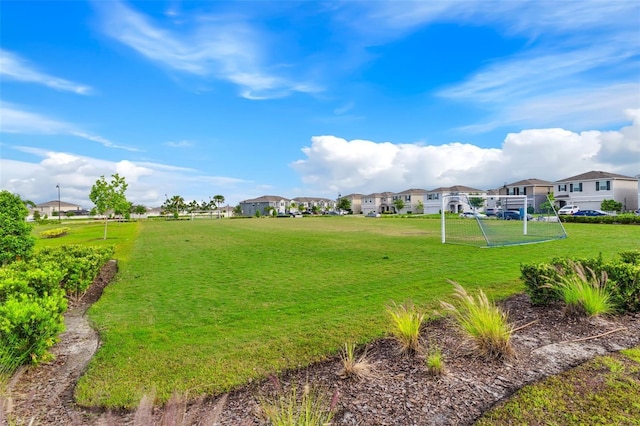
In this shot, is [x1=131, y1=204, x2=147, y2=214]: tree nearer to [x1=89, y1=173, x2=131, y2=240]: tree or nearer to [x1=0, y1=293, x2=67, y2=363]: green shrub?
[x1=89, y1=173, x2=131, y2=240]: tree

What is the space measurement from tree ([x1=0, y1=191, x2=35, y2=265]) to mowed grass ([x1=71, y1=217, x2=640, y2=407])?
2.63 meters

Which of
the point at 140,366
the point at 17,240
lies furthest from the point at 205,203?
the point at 140,366

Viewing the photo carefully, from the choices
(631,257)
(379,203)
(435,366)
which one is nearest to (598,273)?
(631,257)

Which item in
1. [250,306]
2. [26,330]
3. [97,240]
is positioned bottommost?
[250,306]

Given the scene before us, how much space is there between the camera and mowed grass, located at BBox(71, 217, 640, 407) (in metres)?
4.49

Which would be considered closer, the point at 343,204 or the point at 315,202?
the point at 343,204

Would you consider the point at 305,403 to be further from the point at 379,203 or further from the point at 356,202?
the point at 356,202

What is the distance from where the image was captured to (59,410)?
3799mm

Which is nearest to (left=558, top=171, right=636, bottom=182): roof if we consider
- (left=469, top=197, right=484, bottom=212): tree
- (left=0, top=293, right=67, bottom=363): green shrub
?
(left=469, top=197, right=484, bottom=212): tree

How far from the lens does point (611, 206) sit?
1981 inches

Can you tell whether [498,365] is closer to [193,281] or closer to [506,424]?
[506,424]

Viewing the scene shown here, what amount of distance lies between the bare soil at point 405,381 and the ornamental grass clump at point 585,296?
16cm

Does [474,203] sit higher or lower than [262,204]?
lower

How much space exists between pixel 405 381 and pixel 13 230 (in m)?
11.3
